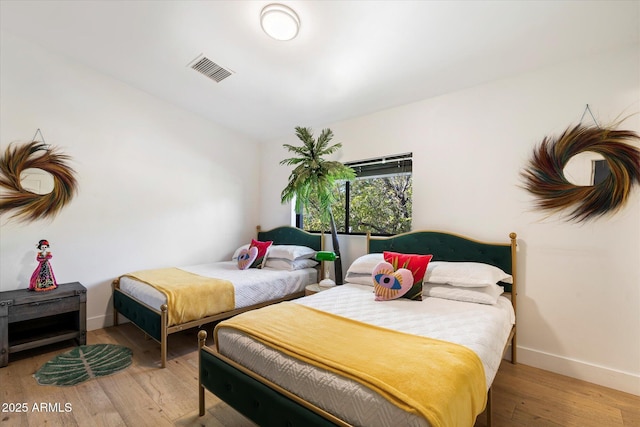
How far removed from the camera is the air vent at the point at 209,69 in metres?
2.99

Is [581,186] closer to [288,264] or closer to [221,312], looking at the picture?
[288,264]

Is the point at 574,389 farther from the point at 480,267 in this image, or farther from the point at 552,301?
the point at 480,267

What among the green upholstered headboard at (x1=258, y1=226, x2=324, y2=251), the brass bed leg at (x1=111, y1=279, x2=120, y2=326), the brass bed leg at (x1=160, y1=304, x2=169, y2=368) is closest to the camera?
the brass bed leg at (x1=160, y1=304, x2=169, y2=368)

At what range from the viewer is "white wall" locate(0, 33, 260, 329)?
115 inches

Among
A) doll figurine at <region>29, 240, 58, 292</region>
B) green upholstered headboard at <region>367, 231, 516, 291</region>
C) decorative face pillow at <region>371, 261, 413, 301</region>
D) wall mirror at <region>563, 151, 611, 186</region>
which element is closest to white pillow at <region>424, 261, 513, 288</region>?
green upholstered headboard at <region>367, 231, 516, 291</region>

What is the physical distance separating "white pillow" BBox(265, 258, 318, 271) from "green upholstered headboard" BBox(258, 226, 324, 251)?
0.24m

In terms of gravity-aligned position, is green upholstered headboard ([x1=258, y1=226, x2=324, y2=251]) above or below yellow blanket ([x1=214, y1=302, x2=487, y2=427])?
above

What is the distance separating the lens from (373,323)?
1855 mm

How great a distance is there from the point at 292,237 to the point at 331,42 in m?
2.57

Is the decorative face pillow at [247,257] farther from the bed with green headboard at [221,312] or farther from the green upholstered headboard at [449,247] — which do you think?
the green upholstered headboard at [449,247]

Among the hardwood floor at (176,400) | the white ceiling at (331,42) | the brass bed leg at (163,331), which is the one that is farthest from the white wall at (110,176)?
the brass bed leg at (163,331)

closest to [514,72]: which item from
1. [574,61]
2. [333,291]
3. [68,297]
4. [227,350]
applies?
[574,61]

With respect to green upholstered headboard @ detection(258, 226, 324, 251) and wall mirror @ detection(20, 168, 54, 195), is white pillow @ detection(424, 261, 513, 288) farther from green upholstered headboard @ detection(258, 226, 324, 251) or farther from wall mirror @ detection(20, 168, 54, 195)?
wall mirror @ detection(20, 168, 54, 195)

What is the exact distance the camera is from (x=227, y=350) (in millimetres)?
1755
